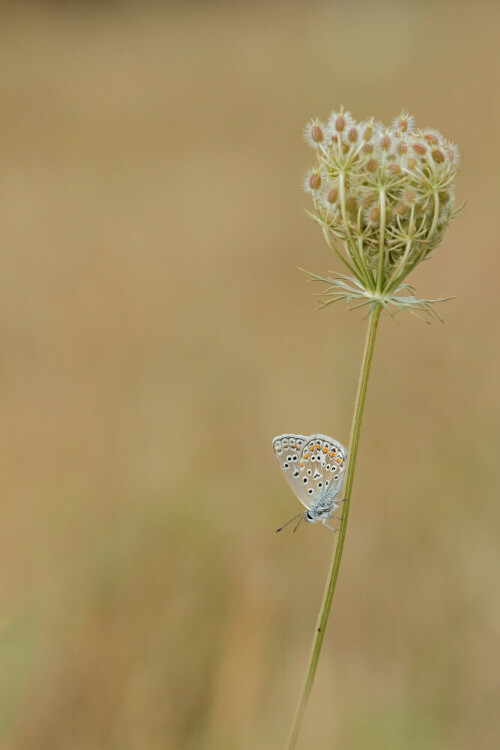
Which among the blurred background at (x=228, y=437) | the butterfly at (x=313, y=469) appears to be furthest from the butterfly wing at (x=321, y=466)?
the blurred background at (x=228, y=437)

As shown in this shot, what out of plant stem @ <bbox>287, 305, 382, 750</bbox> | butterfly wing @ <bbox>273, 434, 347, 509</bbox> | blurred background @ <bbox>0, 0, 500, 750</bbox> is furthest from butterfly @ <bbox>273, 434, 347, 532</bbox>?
blurred background @ <bbox>0, 0, 500, 750</bbox>

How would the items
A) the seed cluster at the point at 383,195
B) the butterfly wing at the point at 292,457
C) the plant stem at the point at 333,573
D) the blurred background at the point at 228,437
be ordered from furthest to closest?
1. the blurred background at the point at 228,437
2. the butterfly wing at the point at 292,457
3. the seed cluster at the point at 383,195
4. the plant stem at the point at 333,573

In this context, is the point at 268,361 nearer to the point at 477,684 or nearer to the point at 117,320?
the point at 117,320

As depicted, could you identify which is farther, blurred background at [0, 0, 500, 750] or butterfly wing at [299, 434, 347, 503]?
blurred background at [0, 0, 500, 750]

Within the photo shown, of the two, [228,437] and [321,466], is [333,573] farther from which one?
[228,437]

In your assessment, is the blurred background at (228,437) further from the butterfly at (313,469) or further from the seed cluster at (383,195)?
the seed cluster at (383,195)

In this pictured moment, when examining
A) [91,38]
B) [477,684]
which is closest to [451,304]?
[477,684]

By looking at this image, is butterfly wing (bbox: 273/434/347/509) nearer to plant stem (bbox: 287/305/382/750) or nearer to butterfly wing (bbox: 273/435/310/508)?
butterfly wing (bbox: 273/435/310/508)
